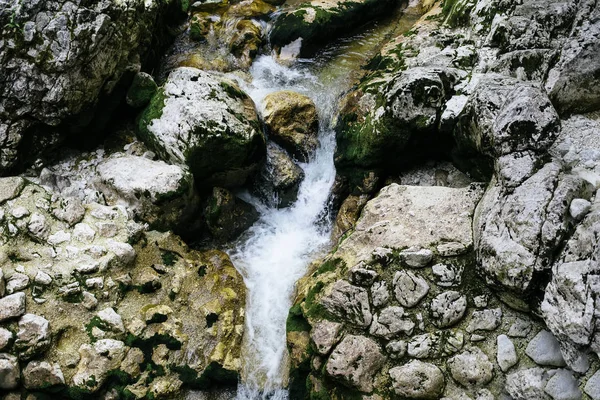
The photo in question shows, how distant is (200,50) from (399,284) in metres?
8.55

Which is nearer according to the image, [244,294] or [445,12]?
[244,294]

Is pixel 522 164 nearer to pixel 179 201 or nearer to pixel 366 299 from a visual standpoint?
pixel 366 299

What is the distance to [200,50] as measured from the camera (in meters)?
11.6

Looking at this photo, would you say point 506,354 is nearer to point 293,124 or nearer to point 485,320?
point 485,320

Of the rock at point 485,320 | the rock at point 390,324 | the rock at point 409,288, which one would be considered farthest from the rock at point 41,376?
the rock at point 485,320

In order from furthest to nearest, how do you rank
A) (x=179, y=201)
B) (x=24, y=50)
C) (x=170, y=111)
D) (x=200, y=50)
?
(x=200, y=50), (x=170, y=111), (x=179, y=201), (x=24, y=50)

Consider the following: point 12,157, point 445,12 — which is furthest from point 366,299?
point 445,12

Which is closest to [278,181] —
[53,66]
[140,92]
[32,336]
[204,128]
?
[204,128]

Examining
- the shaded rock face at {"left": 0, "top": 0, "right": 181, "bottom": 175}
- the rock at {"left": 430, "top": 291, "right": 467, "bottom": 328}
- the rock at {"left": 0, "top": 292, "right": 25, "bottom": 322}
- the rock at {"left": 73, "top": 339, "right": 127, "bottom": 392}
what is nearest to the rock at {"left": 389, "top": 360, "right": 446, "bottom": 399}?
the rock at {"left": 430, "top": 291, "right": 467, "bottom": 328}

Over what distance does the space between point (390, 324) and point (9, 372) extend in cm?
488

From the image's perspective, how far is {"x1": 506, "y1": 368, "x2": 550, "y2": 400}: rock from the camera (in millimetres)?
4578

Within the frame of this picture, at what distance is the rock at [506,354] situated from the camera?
4930 mm

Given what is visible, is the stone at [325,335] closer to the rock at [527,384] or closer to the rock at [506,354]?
the rock at [506,354]

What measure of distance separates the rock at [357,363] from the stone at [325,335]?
11cm
